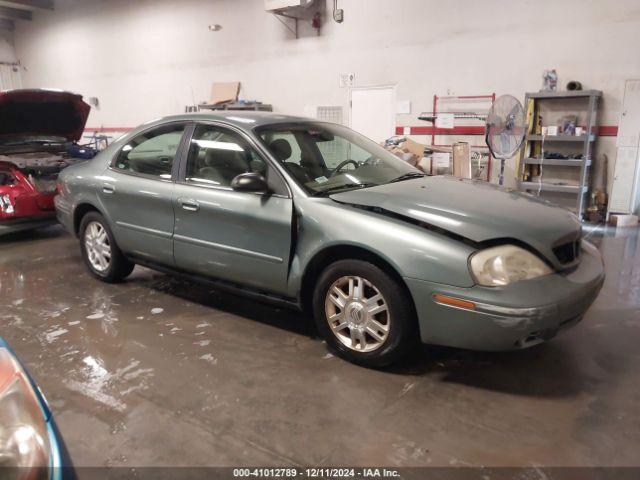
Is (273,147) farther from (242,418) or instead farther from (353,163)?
(242,418)

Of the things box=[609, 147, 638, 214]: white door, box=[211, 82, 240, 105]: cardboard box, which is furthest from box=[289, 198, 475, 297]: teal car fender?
box=[211, 82, 240, 105]: cardboard box

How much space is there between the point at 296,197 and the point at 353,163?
63 centimetres

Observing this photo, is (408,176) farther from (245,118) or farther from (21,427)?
(21,427)

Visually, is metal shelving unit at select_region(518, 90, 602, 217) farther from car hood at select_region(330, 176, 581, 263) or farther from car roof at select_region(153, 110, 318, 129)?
car roof at select_region(153, 110, 318, 129)

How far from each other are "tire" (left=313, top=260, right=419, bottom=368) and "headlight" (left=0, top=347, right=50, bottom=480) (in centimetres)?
152

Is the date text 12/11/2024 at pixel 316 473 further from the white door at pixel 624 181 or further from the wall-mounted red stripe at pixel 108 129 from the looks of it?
the wall-mounted red stripe at pixel 108 129

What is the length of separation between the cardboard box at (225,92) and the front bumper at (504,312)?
26.4ft

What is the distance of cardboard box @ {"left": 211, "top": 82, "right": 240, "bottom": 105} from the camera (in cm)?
954

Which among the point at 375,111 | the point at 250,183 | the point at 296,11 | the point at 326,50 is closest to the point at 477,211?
the point at 250,183

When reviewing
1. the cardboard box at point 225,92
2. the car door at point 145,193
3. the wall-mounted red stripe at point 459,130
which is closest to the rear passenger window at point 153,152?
the car door at point 145,193

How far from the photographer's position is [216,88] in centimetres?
984

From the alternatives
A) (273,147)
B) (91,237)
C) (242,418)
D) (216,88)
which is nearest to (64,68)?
(216,88)

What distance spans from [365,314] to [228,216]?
1012 millimetres

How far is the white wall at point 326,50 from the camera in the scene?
6137 millimetres
